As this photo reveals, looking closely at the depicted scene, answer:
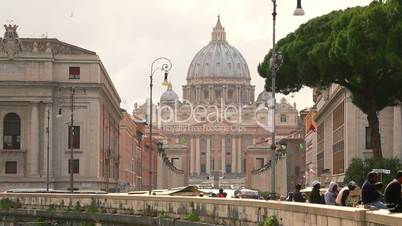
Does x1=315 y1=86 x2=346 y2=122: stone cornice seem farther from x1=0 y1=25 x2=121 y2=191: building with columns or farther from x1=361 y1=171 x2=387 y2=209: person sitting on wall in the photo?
x1=361 y1=171 x2=387 y2=209: person sitting on wall

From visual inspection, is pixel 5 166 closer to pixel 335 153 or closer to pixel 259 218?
pixel 335 153

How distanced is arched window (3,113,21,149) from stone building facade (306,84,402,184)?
88.4ft

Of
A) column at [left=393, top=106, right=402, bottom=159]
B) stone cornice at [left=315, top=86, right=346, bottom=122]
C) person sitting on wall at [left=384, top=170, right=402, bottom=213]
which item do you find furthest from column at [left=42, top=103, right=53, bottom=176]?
person sitting on wall at [left=384, top=170, right=402, bottom=213]

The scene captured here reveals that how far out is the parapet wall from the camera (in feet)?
77.1

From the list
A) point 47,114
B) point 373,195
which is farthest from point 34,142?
point 373,195

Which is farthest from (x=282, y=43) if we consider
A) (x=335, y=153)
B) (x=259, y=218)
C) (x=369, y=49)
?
(x=335, y=153)

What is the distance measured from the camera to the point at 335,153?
10331 centimetres

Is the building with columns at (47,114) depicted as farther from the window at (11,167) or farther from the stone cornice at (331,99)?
the stone cornice at (331,99)

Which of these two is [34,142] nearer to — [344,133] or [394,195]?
[344,133]

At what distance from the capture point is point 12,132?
110 m

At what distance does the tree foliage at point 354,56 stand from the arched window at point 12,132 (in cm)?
4773

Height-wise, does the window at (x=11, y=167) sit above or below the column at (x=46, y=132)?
below

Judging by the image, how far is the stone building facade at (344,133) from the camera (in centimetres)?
7712

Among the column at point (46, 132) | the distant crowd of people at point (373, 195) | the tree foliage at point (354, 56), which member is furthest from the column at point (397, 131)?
the column at point (46, 132)
